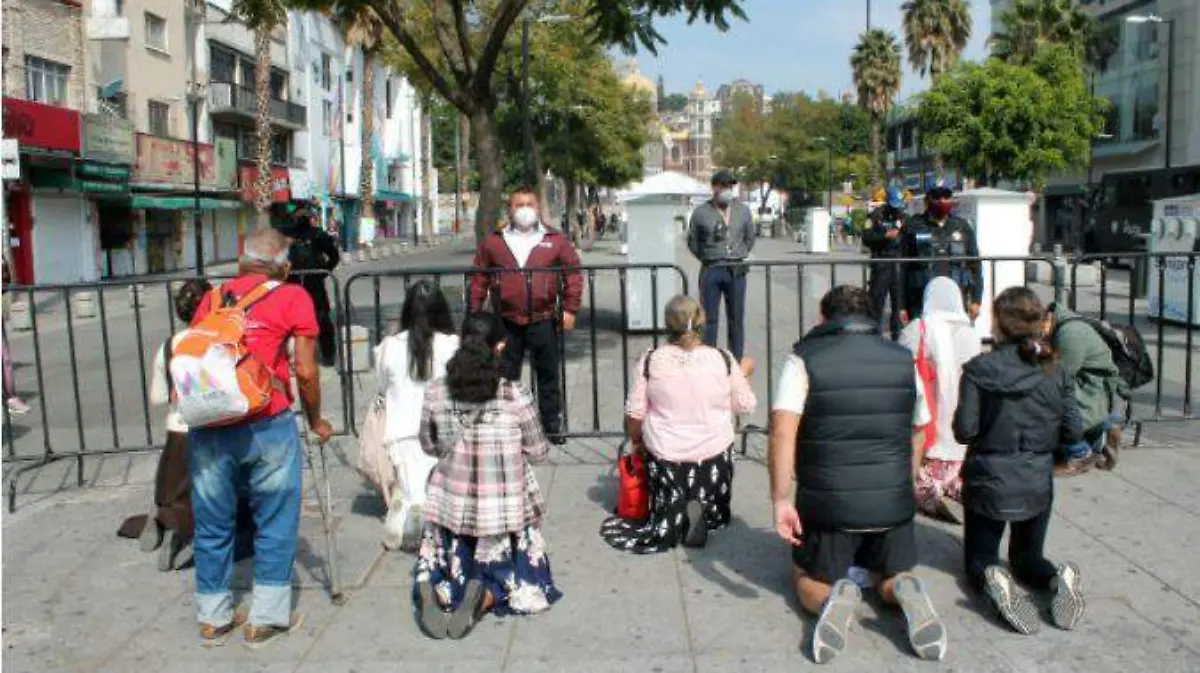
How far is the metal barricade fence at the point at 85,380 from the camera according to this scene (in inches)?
288

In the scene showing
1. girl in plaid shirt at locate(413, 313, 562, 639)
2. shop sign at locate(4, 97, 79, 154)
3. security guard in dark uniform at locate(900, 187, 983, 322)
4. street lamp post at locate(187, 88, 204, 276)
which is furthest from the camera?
street lamp post at locate(187, 88, 204, 276)

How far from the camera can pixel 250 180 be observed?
149 ft

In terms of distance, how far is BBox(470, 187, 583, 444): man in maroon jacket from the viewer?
7531mm

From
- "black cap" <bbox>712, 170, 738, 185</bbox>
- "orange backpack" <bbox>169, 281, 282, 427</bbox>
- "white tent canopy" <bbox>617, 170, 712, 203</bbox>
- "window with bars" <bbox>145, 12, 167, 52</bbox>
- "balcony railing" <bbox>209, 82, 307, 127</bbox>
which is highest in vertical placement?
"window with bars" <bbox>145, 12, 167, 52</bbox>

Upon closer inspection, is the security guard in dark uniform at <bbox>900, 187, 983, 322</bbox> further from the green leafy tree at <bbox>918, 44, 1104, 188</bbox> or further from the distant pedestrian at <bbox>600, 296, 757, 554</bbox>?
the green leafy tree at <bbox>918, 44, 1104, 188</bbox>

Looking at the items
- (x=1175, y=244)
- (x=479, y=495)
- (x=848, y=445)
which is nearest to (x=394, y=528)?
(x=479, y=495)

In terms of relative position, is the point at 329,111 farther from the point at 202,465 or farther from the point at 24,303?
the point at 202,465

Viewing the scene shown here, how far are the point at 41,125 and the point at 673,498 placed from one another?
84.8ft

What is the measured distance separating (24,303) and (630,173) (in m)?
36.4

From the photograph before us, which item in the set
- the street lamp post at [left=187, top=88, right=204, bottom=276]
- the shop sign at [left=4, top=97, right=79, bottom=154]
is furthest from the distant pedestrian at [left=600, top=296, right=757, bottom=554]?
the street lamp post at [left=187, top=88, right=204, bottom=276]

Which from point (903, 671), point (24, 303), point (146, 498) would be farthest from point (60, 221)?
point (903, 671)

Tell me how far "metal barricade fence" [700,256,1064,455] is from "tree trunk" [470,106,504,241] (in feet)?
9.97

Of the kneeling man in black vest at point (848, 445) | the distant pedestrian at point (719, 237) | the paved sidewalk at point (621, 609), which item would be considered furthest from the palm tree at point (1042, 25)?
the kneeling man in black vest at point (848, 445)

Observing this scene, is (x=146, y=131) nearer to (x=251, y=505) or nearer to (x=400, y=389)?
(x=400, y=389)
